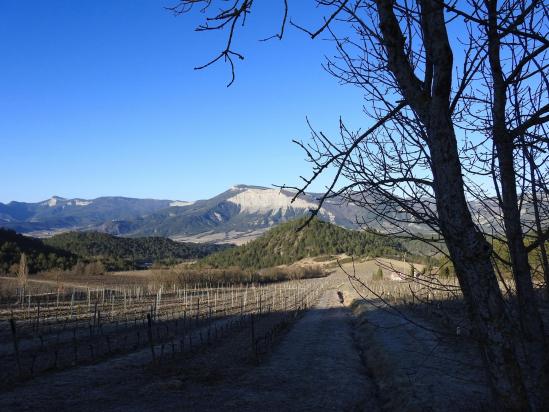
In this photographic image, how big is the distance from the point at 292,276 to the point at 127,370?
11027cm

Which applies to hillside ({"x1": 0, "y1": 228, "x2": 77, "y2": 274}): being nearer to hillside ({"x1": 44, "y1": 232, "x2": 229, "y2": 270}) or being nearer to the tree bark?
hillside ({"x1": 44, "y1": 232, "x2": 229, "y2": 270})

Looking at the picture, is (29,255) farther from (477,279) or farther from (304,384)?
(477,279)

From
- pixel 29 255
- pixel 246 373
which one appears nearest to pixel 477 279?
pixel 246 373

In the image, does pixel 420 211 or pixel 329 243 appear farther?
pixel 329 243

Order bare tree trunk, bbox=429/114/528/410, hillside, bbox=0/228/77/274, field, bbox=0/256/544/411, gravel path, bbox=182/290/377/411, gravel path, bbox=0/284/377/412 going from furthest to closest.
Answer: hillside, bbox=0/228/77/274
gravel path, bbox=182/290/377/411
field, bbox=0/256/544/411
gravel path, bbox=0/284/377/412
bare tree trunk, bbox=429/114/528/410

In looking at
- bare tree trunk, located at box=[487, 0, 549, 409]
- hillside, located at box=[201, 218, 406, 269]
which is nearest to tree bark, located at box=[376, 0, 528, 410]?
bare tree trunk, located at box=[487, 0, 549, 409]

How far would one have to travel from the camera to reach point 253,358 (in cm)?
1736

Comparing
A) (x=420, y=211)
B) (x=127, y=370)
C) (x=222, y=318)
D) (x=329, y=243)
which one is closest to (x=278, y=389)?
(x=127, y=370)

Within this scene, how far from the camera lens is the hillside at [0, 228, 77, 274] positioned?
83250mm

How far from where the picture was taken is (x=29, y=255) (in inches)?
3565

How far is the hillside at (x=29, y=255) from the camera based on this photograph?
8325 centimetres

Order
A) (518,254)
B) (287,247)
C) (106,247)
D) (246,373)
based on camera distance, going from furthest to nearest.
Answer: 1. (287,247)
2. (106,247)
3. (246,373)
4. (518,254)

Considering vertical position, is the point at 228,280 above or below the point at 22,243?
below

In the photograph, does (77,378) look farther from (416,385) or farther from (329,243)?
(329,243)
